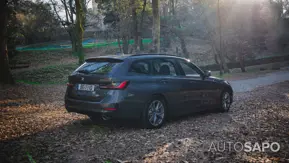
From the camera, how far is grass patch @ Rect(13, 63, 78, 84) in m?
24.5

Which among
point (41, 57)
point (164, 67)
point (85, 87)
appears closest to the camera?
point (85, 87)

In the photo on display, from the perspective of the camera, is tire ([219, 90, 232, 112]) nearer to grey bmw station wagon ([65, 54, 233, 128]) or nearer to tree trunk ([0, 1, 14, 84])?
grey bmw station wagon ([65, 54, 233, 128])

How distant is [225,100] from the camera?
9.45 m

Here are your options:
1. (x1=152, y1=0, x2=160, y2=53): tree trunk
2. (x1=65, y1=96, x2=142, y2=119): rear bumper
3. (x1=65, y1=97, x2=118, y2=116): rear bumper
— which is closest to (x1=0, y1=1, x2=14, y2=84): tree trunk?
(x1=152, y1=0, x2=160, y2=53): tree trunk

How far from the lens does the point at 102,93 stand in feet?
20.6

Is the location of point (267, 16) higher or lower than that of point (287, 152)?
higher

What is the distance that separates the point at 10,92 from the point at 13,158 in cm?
1136

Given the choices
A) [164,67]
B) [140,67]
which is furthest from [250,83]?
[140,67]

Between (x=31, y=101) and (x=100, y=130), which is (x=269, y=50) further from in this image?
(x=100, y=130)

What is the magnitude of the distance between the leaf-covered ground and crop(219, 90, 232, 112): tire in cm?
30

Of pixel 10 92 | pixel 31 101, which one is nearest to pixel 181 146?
pixel 31 101

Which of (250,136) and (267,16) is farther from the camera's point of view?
(267,16)

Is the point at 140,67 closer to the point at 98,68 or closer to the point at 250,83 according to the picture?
the point at 98,68

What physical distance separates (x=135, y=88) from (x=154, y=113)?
0.87 m
